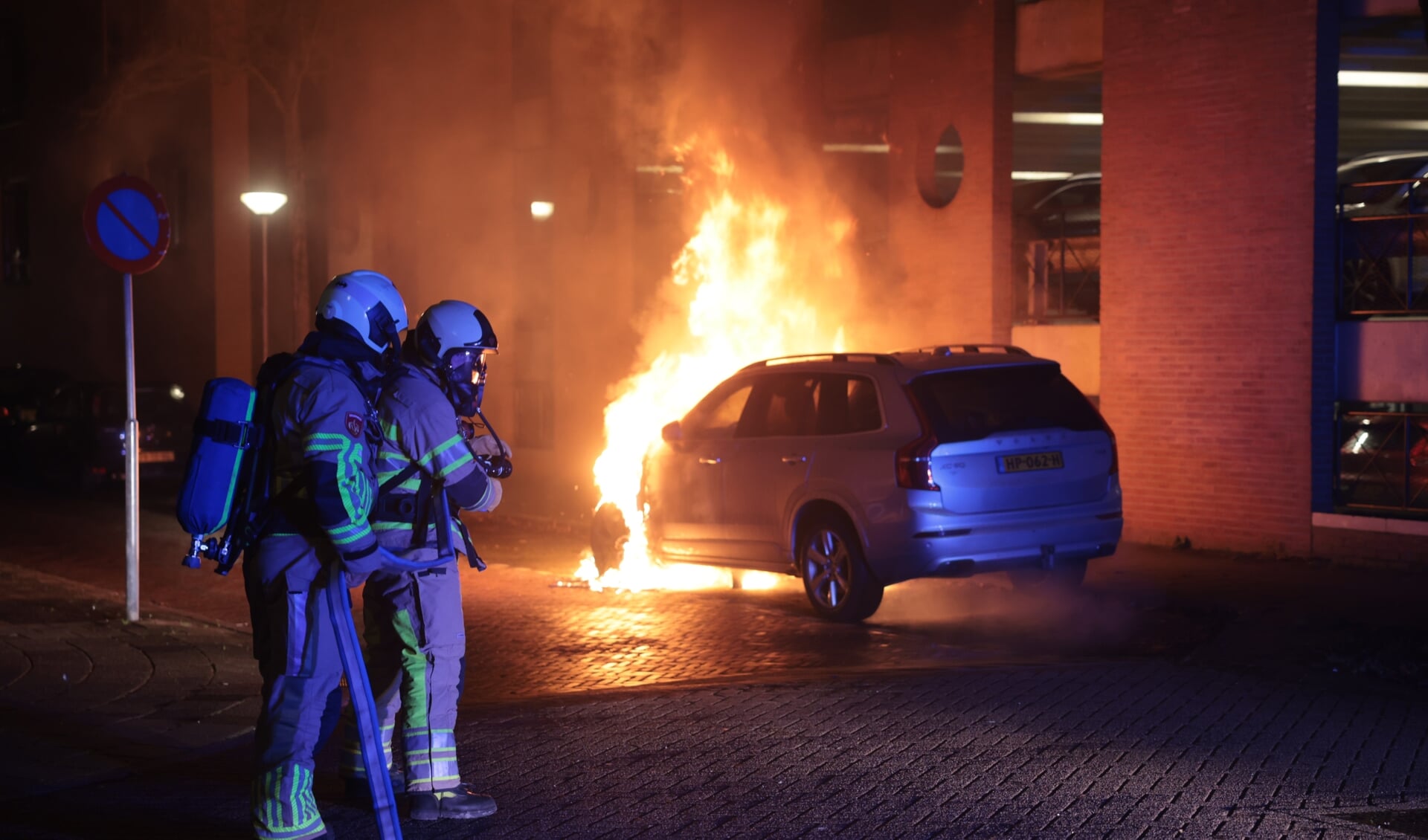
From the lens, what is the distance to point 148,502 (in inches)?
726

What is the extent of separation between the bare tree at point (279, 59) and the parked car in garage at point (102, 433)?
4805mm

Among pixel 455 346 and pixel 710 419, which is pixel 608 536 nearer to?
pixel 710 419

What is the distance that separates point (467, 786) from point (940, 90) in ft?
37.2

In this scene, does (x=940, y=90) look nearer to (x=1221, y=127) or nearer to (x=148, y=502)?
(x=1221, y=127)

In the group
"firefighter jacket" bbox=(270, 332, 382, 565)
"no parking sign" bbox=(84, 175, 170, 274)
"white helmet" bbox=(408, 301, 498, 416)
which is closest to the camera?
"firefighter jacket" bbox=(270, 332, 382, 565)

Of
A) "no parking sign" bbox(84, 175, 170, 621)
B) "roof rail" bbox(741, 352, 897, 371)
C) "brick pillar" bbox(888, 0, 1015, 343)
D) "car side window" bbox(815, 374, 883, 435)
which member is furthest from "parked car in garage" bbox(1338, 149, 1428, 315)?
"no parking sign" bbox(84, 175, 170, 621)

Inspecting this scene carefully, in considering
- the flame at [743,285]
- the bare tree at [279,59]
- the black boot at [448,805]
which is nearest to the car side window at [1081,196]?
the flame at [743,285]

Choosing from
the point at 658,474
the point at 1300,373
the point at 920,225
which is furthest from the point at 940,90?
the point at 658,474

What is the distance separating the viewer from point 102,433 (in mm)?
18953

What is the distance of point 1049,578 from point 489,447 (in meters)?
5.78

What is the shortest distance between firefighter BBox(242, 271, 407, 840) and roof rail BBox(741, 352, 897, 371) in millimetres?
5114

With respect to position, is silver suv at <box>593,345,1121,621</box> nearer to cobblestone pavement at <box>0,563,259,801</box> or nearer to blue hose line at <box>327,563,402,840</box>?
cobblestone pavement at <box>0,563,259,801</box>

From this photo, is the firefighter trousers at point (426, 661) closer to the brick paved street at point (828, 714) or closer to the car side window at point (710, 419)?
the brick paved street at point (828, 714)

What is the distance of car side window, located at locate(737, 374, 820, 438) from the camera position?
9953 millimetres
